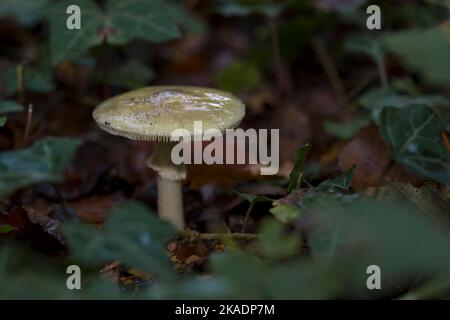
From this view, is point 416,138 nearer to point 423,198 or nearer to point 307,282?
point 423,198

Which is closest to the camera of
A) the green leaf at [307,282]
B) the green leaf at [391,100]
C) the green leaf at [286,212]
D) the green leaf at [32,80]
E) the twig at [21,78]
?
the green leaf at [307,282]

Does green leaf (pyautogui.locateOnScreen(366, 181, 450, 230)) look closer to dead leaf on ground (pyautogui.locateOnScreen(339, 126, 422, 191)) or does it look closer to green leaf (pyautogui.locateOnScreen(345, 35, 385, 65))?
dead leaf on ground (pyautogui.locateOnScreen(339, 126, 422, 191))

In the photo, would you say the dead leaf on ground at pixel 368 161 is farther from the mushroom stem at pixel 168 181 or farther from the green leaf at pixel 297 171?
the mushroom stem at pixel 168 181

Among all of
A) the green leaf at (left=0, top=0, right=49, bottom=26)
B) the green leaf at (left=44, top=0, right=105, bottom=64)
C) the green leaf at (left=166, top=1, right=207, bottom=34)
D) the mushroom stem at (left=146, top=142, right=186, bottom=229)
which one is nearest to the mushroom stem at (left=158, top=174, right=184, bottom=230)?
the mushroom stem at (left=146, top=142, right=186, bottom=229)

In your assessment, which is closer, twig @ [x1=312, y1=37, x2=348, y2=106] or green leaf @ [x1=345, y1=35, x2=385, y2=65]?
green leaf @ [x1=345, y1=35, x2=385, y2=65]

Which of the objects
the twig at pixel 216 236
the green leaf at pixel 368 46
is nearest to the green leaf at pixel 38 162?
the twig at pixel 216 236
